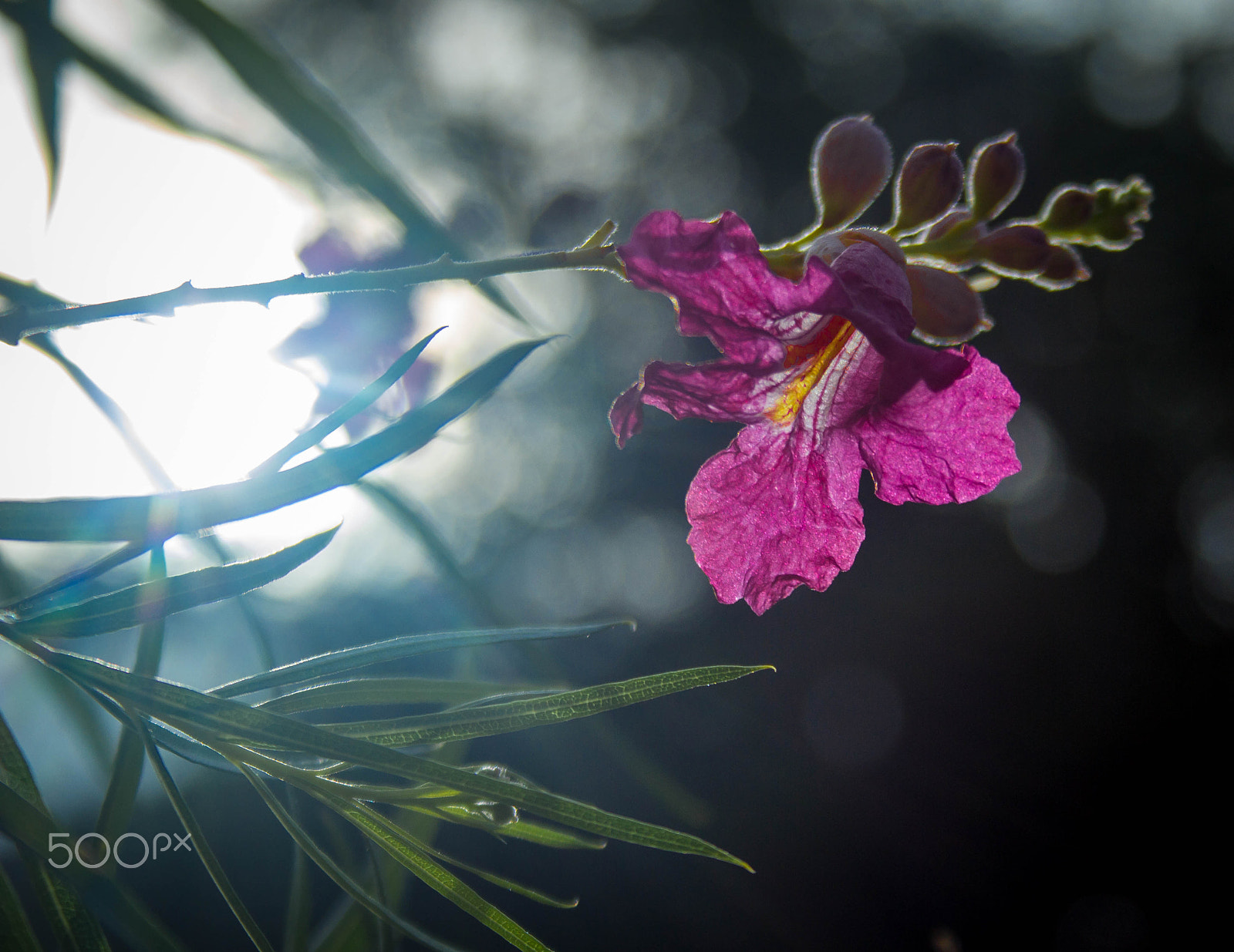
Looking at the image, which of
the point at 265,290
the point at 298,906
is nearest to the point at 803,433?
the point at 265,290

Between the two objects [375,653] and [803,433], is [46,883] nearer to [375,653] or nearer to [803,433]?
[375,653]

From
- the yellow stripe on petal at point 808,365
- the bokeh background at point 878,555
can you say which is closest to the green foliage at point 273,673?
the yellow stripe on petal at point 808,365

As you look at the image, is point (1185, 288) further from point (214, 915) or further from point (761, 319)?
point (214, 915)

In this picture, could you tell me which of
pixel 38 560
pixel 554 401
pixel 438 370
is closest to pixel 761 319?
pixel 438 370

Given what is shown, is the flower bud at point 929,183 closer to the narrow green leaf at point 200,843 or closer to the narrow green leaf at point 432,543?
the narrow green leaf at point 432,543

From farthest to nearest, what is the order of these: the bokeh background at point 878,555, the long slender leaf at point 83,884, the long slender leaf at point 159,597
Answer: the bokeh background at point 878,555
the long slender leaf at point 159,597
the long slender leaf at point 83,884

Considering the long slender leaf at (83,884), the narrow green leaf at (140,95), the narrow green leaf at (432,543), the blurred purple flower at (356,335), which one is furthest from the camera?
the blurred purple flower at (356,335)

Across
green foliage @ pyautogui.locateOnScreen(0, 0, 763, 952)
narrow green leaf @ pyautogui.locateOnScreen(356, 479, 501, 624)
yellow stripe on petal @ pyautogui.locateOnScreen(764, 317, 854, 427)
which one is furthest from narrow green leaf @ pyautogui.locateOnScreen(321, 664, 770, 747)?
yellow stripe on petal @ pyautogui.locateOnScreen(764, 317, 854, 427)
